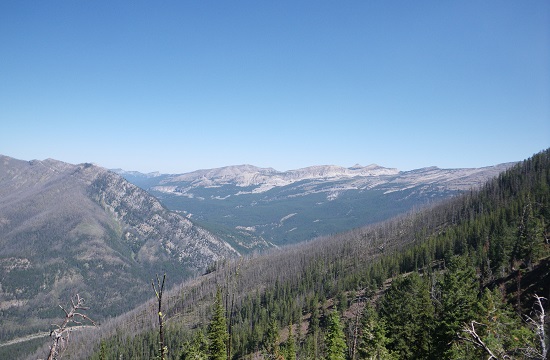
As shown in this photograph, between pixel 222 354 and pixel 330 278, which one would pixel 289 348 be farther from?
pixel 330 278

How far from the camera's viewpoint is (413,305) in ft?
172

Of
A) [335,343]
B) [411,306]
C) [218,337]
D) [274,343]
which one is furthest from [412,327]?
[274,343]

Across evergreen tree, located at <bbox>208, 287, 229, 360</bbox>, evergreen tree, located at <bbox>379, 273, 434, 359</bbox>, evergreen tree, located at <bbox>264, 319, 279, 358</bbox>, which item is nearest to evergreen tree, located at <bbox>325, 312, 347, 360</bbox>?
evergreen tree, located at <bbox>379, 273, 434, 359</bbox>

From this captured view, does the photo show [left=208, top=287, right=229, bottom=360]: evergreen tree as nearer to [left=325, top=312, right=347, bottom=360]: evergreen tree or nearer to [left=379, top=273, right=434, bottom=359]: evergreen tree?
[left=325, top=312, right=347, bottom=360]: evergreen tree

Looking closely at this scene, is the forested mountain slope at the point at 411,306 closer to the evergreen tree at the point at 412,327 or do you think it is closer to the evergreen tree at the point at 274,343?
the evergreen tree at the point at 412,327

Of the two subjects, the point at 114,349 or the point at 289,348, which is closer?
the point at 289,348

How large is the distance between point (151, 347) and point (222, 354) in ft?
380

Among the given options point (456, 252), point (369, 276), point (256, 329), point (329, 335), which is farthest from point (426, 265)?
point (329, 335)

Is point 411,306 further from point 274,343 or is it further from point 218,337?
point 274,343

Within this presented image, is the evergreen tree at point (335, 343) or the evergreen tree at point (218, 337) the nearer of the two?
the evergreen tree at point (335, 343)

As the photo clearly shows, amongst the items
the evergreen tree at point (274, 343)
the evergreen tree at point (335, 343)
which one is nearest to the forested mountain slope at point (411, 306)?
the evergreen tree at point (335, 343)

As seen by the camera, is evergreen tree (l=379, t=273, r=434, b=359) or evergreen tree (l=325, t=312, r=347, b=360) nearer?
evergreen tree (l=325, t=312, r=347, b=360)

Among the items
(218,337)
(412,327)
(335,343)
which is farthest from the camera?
(218,337)

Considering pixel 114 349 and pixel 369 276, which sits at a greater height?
pixel 369 276
